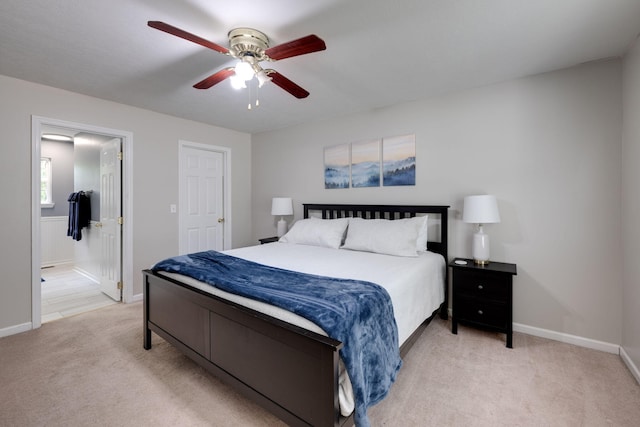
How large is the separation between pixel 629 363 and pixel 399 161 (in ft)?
8.39

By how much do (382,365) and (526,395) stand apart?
1114mm

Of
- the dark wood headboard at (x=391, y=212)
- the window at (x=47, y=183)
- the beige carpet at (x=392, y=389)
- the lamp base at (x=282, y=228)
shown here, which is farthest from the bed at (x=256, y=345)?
the window at (x=47, y=183)

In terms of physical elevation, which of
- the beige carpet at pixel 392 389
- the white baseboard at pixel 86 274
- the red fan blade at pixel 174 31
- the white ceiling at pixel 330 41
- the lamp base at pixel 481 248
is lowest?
the beige carpet at pixel 392 389

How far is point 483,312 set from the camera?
2598mm

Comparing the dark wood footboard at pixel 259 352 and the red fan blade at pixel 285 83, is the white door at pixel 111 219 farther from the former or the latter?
the red fan blade at pixel 285 83

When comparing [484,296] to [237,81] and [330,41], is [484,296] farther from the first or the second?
[237,81]

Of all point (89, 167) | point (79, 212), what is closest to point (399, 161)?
point (89, 167)

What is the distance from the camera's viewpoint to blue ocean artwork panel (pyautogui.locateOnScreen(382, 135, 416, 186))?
335 centimetres

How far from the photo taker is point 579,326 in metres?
2.52

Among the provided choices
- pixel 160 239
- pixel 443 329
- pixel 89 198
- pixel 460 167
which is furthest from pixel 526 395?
pixel 89 198

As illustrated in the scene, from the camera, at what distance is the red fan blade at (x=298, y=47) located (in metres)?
1.62

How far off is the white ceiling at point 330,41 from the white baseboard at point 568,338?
2.36 m

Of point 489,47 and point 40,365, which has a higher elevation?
point 489,47

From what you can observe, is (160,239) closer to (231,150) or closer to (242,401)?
(231,150)
